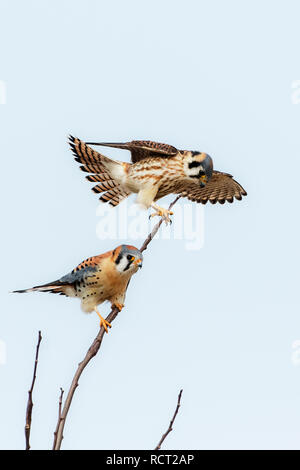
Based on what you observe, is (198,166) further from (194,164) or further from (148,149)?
(148,149)

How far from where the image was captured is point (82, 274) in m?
4.71

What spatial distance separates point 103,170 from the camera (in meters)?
6.46

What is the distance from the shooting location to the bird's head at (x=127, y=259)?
4371 mm

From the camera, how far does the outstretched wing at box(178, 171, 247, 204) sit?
6.96 metres

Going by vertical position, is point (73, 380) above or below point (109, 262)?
below

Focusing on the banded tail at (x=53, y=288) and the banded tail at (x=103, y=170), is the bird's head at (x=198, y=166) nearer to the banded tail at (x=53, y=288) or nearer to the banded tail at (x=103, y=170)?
the banded tail at (x=103, y=170)

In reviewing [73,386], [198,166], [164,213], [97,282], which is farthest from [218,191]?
[73,386]

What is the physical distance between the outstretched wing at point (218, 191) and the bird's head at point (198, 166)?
64 cm

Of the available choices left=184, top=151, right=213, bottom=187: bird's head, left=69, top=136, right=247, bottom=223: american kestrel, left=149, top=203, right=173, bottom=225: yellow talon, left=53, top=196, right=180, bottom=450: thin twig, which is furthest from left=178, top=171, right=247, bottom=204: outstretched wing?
left=53, top=196, right=180, bottom=450: thin twig

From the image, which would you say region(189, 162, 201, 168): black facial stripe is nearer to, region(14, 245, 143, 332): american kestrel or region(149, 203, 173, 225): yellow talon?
region(149, 203, 173, 225): yellow talon

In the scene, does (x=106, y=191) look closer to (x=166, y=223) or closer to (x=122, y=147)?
(x=122, y=147)

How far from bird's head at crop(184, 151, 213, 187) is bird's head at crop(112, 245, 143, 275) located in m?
1.72
